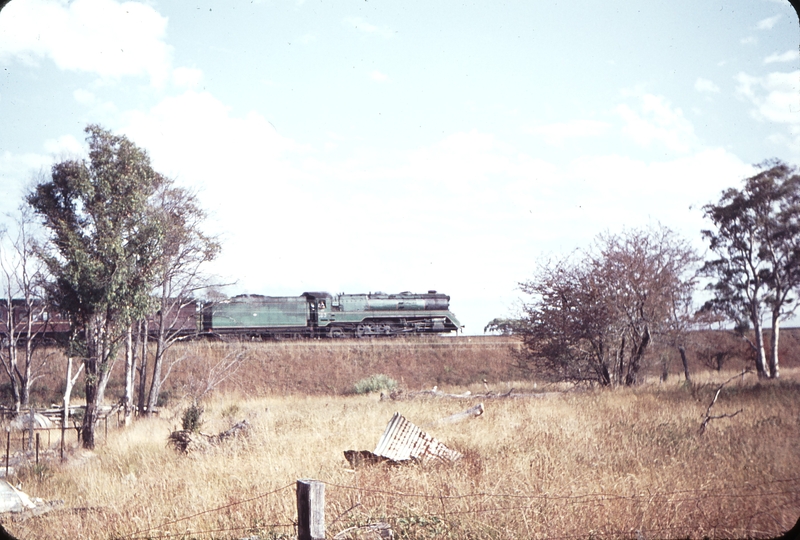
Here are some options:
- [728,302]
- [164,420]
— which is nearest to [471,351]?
[728,302]

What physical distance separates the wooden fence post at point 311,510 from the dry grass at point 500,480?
141cm

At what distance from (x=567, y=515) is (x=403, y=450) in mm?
3454

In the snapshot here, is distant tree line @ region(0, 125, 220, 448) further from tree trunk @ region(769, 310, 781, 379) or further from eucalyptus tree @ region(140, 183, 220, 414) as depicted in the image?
tree trunk @ region(769, 310, 781, 379)

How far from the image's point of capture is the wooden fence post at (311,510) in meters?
4.31

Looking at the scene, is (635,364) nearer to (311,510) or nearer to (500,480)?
(500,480)

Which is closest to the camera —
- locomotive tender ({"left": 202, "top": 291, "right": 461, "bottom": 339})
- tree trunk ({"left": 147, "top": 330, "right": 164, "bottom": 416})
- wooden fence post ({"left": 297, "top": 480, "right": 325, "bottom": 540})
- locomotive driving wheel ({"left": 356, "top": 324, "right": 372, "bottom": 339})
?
wooden fence post ({"left": 297, "top": 480, "right": 325, "bottom": 540})

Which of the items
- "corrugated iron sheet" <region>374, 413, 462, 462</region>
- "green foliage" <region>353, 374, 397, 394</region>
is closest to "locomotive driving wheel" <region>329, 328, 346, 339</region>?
"green foliage" <region>353, 374, 397, 394</region>

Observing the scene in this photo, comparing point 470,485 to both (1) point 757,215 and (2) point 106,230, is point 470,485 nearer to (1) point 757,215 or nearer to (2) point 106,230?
(2) point 106,230

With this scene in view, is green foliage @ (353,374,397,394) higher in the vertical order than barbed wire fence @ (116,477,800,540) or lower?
lower

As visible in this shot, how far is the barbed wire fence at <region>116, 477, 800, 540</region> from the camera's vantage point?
5.42 m

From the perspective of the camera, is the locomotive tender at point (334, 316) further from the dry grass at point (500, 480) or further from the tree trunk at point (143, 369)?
the dry grass at point (500, 480)

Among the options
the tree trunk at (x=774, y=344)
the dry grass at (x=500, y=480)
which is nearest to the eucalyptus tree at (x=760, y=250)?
the tree trunk at (x=774, y=344)

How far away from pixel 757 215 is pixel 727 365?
11041 mm

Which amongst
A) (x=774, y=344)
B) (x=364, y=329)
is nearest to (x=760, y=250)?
(x=774, y=344)
